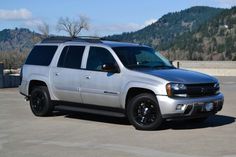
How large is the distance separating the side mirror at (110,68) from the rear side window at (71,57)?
40.0 inches

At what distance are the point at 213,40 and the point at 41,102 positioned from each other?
14555cm

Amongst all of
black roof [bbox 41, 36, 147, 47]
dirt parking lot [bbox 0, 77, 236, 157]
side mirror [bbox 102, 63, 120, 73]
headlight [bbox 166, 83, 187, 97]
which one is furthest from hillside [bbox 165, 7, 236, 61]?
headlight [bbox 166, 83, 187, 97]

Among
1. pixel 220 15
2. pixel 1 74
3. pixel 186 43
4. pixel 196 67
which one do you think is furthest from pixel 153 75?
pixel 220 15

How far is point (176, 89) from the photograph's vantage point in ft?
34.0

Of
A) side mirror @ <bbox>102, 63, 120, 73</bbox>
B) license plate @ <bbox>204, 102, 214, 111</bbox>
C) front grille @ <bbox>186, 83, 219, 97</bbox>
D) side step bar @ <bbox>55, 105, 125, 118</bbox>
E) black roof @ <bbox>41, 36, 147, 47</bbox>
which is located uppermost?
black roof @ <bbox>41, 36, 147, 47</bbox>

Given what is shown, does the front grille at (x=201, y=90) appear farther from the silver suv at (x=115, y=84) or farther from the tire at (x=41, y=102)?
the tire at (x=41, y=102)

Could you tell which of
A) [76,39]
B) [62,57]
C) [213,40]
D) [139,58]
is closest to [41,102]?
[62,57]

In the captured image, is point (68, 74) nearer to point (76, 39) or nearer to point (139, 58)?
point (76, 39)

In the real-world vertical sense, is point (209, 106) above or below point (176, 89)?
below

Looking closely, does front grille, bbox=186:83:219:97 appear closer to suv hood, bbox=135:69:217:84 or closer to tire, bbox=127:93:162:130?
suv hood, bbox=135:69:217:84

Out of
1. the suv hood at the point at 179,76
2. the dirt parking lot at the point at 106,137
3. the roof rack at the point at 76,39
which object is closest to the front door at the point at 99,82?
the roof rack at the point at 76,39

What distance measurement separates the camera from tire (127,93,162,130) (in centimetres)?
1060

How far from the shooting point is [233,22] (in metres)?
162

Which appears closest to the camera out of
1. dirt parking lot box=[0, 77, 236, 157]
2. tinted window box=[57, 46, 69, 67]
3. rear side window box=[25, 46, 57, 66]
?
dirt parking lot box=[0, 77, 236, 157]
